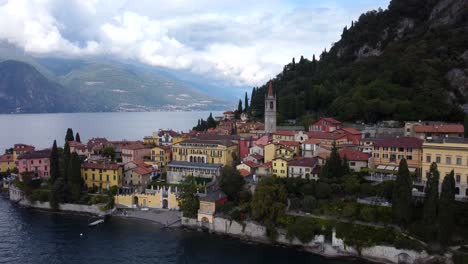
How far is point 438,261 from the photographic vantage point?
33094mm

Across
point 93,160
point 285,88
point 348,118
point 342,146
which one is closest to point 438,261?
point 342,146

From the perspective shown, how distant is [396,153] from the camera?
46312mm

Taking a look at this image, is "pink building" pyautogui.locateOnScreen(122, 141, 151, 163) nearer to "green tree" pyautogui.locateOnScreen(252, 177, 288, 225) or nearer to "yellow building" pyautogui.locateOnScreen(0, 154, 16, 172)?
"yellow building" pyautogui.locateOnScreen(0, 154, 16, 172)

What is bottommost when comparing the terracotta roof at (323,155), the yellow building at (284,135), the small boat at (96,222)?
the small boat at (96,222)

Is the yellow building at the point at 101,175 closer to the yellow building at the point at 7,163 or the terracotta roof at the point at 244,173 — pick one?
the terracotta roof at the point at 244,173

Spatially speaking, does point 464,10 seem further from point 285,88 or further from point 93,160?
point 93,160

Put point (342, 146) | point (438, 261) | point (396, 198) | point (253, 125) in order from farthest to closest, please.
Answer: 1. point (253, 125)
2. point (342, 146)
3. point (396, 198)
4. point (438, 261)

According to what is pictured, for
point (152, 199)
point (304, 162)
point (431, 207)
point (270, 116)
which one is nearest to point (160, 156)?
point (152, 199)

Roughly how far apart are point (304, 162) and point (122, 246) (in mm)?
22903

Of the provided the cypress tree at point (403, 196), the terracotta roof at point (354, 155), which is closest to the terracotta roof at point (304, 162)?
the terracotta roof at point (354, 155)

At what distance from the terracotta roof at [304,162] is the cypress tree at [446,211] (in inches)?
621

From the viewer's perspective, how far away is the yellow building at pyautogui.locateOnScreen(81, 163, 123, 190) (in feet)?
176

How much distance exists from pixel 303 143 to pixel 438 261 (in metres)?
24.5

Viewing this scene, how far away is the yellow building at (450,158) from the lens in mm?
38500
